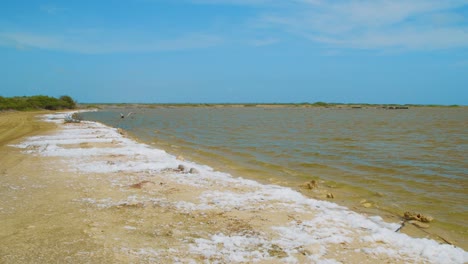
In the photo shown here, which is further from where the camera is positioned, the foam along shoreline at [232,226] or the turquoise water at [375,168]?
the turquoise water at [375,168]

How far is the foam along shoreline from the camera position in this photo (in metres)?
4.25

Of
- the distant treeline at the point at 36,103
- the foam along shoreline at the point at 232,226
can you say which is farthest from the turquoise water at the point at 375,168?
the distant treeline at the point at 36,103

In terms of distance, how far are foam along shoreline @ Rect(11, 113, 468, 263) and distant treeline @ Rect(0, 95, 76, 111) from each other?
5954cm

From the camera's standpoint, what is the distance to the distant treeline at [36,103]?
201 ft

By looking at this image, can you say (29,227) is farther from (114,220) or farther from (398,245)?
(398,245)

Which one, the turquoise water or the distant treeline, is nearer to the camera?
the turquoise water

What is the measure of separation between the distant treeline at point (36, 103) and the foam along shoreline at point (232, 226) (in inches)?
2344

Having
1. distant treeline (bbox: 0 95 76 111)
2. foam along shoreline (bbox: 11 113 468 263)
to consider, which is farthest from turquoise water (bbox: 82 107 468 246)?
distant treeline (bbox: 0 95 76 111)

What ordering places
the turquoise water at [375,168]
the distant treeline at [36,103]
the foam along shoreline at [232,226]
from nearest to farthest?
the foam along shoreline at [232,226]
the turquoise water at [375,168]
the distant treeline at [36,103]

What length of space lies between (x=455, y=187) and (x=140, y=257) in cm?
725

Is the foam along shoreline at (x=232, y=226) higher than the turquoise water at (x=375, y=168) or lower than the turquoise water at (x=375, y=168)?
higher

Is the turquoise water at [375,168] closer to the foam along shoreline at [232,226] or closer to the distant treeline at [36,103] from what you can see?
the foam along shoreline at [232,226]

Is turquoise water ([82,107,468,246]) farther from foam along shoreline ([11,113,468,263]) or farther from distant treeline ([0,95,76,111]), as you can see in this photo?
distant treeline ([0,95,76,111])

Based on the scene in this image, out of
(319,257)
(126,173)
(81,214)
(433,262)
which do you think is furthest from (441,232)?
(126,173)
